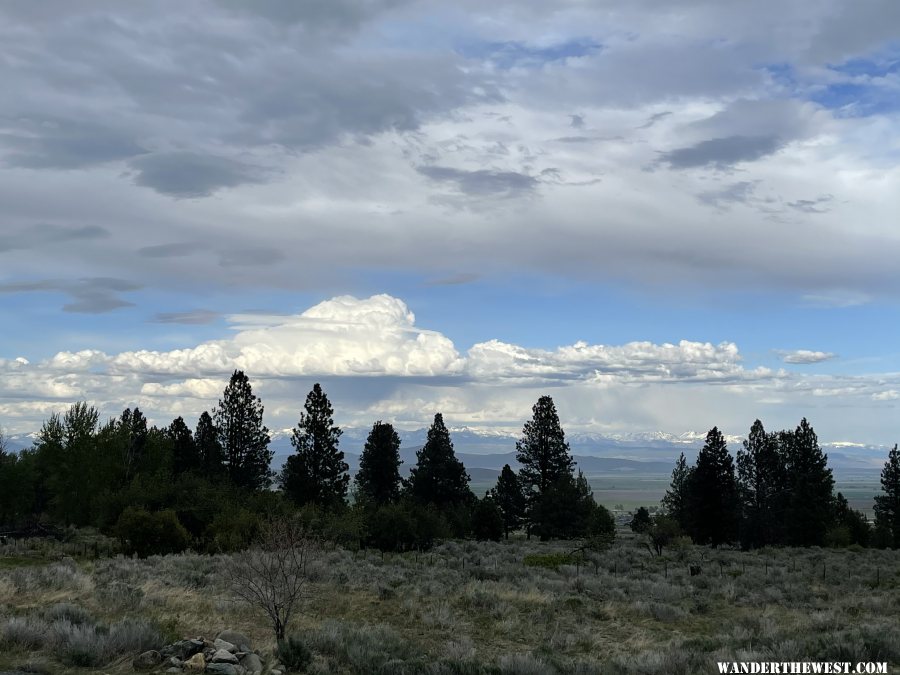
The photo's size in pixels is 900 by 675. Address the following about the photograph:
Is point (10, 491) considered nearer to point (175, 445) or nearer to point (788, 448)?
point (175, 445)

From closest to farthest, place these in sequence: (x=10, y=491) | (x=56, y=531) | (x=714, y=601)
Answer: (x=714, y=601)
(x=56, y=531)
(x=10, y=491)

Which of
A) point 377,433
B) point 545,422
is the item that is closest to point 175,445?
point 377,433

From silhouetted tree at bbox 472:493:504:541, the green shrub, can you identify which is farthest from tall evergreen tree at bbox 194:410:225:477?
the green shrub

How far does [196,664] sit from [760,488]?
66517mm

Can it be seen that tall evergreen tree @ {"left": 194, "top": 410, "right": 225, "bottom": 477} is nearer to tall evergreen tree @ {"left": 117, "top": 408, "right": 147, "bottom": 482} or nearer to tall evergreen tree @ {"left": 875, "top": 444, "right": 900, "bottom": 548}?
tall evergreen tree @ {"left": 117, "top": 408, "right": 147, "bottom": 482}

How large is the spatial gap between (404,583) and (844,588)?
1749 cm

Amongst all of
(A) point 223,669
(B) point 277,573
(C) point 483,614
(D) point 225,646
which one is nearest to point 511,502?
(C) point 483,614

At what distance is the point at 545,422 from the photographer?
232ft

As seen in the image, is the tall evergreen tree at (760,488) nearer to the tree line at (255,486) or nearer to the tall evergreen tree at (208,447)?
the tree line at (255,486)

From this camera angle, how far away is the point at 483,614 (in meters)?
21.4

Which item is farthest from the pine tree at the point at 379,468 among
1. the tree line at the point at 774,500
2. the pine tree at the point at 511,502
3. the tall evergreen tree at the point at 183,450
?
the tree line at the point at 774,500

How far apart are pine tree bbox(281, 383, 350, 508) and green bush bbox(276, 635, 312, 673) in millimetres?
47984

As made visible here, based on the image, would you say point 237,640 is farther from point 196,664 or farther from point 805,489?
point 805,489

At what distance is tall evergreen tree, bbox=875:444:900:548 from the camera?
6569cm
